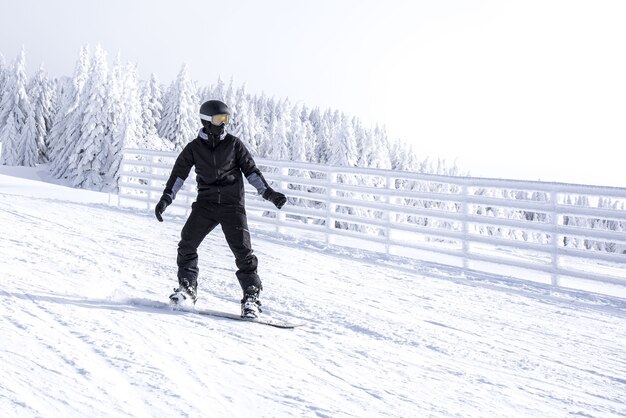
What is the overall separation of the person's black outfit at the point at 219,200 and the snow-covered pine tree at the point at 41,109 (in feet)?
239

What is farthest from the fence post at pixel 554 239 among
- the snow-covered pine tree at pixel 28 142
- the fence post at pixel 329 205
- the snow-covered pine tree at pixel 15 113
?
the snow-covered pine tree at pixel 28 142

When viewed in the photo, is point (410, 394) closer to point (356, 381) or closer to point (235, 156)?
point (356, 381)

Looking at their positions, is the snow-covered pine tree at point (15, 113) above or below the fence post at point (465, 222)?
above

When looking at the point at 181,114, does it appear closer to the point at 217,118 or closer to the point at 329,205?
the point at 329,205

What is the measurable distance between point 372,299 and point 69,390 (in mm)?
3728

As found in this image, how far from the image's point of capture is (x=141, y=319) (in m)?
4.29

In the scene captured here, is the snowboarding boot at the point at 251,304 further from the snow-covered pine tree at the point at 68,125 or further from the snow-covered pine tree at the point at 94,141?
the snow-covered pine tree at the point at 68,125

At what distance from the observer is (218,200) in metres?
4.87

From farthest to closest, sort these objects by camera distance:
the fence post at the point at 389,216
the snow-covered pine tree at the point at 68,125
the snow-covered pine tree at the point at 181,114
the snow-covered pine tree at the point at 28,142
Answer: the snow-covered pine tree at the point at 28,142, the snow-covered pine tree at the point at 181,114, the snow-covered pine tree at the point at 68,125, the fence post at the point at 389,216

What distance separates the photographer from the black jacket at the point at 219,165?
190 inches

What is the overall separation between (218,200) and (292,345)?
1.49 meters

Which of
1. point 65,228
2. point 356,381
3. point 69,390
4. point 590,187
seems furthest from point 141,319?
point 590,187

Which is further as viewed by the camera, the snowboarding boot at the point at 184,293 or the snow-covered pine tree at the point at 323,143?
the snow-covered pine tree at the point at 323,143

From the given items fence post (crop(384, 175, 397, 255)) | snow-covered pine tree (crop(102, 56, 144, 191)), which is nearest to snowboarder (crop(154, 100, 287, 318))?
fence post (crop(384, 175, 397, 255))
